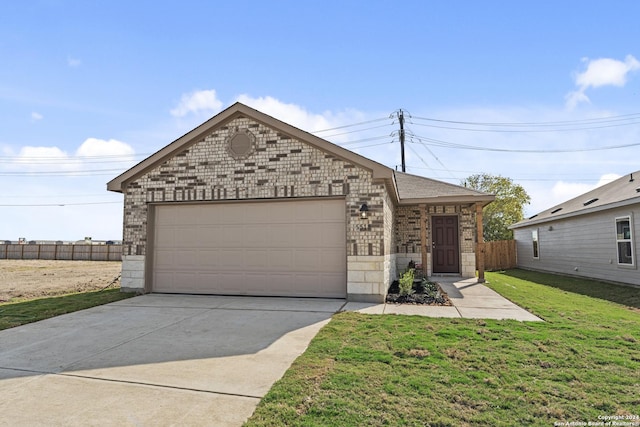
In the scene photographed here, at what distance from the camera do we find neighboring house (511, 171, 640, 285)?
10.8m

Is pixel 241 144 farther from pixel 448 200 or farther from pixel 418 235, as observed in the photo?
pixel 418 235

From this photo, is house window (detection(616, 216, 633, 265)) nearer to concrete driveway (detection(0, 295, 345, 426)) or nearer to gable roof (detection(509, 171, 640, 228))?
gable roof (detection(509, 171, 640, 228))

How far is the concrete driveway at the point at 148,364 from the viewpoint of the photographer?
2.86m

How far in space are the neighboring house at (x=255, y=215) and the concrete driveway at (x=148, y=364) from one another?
5.73 feet

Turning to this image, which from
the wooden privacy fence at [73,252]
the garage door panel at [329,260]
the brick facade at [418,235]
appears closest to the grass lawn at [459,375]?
the garage door panel at [329,260]

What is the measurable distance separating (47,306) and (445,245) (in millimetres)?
11943

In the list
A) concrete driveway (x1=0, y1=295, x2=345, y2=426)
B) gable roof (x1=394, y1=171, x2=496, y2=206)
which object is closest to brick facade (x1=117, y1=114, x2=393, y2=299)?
concrete driveway (x1=0, y1=295, x2=345, y2=426)

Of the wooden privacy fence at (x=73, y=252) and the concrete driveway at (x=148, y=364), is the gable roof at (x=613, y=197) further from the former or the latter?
the wooden privacy fence at (x=73, y=252)

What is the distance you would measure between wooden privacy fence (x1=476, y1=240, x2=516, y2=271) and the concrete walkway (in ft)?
33.0

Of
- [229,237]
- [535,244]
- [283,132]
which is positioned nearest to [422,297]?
[229,237]

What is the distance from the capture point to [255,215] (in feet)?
29.5

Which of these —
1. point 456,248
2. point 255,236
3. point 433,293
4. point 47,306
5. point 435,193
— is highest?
point 435,193

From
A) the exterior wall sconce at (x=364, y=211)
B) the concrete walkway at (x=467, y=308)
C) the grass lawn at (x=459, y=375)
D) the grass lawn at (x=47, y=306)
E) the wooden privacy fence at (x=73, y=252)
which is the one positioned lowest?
the grass lawn at (x=47, y=306)

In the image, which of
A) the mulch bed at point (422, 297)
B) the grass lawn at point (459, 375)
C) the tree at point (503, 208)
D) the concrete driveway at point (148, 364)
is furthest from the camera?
the tree at point (503, 208)
